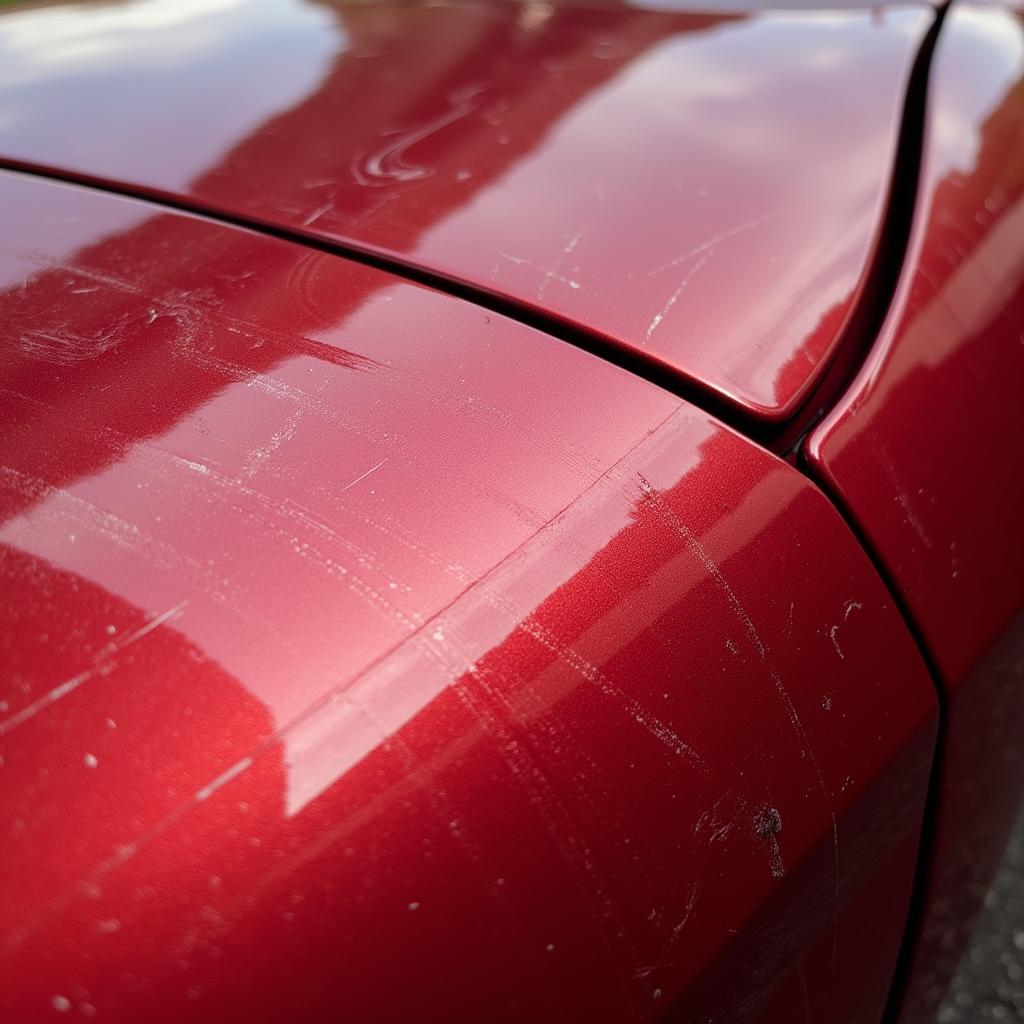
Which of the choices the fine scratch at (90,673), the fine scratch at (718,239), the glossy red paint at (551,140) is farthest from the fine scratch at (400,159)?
the fine scratch at (90,673)

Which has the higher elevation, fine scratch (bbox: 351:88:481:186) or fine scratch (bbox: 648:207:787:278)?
fine scratch (bbox: 351:88:481:186)

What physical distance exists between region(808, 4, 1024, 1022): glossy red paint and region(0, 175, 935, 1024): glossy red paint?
69 mm

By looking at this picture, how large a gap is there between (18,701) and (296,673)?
0.54 feet

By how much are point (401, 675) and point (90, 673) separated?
0.63ft

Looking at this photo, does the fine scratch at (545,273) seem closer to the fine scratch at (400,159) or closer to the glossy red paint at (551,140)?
the glossy red paint at (551,140)

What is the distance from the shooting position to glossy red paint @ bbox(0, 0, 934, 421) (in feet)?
3.51

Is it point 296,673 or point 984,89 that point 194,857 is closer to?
point 296,673

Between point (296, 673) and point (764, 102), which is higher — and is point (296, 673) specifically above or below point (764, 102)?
below

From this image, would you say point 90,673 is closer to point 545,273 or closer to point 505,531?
point 505,531

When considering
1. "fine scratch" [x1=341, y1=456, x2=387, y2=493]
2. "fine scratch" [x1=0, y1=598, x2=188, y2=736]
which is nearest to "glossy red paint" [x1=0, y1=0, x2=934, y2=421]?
"fine scratch" [x1=341, y1=456, x2=387, y2=493]

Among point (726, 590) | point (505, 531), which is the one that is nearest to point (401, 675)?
point (505, 531)

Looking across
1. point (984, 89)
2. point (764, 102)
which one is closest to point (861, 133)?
point (764, 102)

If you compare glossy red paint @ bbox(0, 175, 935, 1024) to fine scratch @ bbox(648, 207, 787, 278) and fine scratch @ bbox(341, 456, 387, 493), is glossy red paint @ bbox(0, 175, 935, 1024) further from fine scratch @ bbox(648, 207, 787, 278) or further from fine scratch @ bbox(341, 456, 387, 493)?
fine scratch @ bbox(648, 207, 787, 278)

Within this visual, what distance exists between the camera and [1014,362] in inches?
48.5
